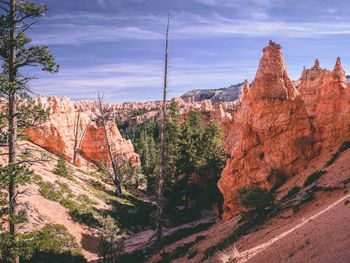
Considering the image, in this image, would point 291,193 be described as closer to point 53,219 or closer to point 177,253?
point 177,253

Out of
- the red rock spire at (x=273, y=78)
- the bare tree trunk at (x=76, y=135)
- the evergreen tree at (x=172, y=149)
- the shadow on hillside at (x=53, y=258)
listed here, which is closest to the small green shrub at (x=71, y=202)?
the shadow on hillside at (x=53, y=258)

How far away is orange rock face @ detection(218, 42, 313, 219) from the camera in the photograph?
78.6 ft

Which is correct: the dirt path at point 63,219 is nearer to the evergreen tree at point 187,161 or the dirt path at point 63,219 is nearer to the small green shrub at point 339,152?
the evergreen tree at point 187,161

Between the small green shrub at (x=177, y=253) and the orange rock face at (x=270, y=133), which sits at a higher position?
the orange rock face at (x=270, y=133)

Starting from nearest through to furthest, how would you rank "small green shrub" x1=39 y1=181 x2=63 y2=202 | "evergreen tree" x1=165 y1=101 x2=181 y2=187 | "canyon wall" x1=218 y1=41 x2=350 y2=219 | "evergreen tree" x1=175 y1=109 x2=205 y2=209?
"canyon wall" x1=218 y1=41 x2=350 y2=219 < "small green shrub" x1=39 y1=181 x2=63 y2=202 < "evergreen tree" x1=165 y1=101 x2=181 y2=187 < "evergreen tree" x1=175 y1=109 x2=205 y2=209

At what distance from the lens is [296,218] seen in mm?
14680

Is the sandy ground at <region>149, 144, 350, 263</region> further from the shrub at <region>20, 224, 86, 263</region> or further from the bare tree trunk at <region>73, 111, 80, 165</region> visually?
the bare tree trunk at <region>73, 111, 80, 165</region>

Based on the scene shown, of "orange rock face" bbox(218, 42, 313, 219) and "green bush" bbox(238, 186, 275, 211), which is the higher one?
"orange rock face" bbox(218, 42, 313, 219)

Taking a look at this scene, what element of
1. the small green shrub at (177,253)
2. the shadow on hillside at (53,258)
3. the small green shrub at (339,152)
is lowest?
the shadow on hillside at (53,258)

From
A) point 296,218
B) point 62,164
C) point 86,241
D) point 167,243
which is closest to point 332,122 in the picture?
point 296,218

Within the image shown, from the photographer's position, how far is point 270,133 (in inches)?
979

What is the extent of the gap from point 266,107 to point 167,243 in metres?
12.1

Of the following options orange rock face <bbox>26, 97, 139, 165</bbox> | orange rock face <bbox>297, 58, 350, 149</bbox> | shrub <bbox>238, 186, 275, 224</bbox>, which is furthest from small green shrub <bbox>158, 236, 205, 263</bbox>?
orange rock face <bbox>26, 97, 139, 165</bbox>

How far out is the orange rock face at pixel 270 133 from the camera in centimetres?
2397
